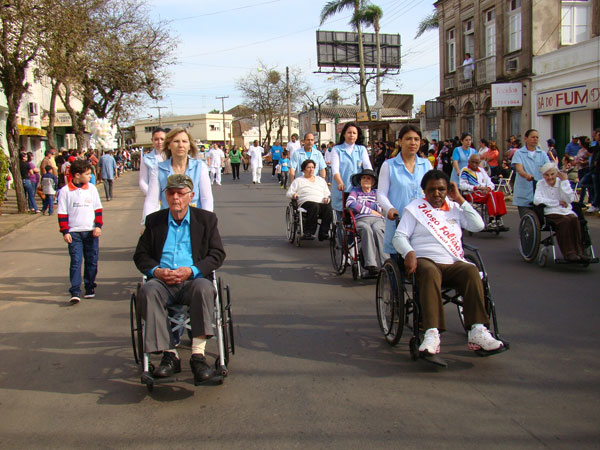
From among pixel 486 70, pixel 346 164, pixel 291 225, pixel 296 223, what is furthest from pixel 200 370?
pixel 486 70

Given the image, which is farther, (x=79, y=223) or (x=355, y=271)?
(x=355, y=271)

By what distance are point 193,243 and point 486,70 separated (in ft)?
82.5

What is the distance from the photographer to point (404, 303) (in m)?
4.72

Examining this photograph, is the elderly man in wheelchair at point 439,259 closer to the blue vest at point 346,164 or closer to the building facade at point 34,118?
Result: the blue vest at point 346,164

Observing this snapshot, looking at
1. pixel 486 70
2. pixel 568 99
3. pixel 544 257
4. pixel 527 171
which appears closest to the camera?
pixel 544 257

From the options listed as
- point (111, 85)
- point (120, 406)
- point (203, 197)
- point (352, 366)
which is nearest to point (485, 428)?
point (352, 366)

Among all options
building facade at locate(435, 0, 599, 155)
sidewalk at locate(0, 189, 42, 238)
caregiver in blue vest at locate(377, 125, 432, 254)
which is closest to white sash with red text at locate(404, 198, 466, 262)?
caregiver in blue vest at locate(377, 125, 432, 254)

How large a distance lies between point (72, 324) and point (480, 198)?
312 inches

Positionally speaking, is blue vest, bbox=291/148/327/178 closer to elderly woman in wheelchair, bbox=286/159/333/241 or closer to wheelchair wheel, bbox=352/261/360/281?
A: elderly woman in wheelchair, bbox=286/159/333/241

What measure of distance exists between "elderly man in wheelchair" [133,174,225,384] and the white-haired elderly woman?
202 inches

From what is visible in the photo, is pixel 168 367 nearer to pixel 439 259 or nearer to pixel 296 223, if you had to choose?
pixel 439 259

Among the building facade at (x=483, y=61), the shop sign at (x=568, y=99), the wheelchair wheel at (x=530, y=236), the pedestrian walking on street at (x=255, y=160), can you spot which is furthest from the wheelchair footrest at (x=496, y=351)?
the pedestrian walking on street at (x=255, y=160)

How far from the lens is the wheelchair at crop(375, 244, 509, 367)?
14.8ft

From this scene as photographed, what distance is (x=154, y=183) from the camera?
579 centimetres
